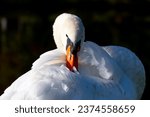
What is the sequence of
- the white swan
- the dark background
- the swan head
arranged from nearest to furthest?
the white swan, the swan head, the dark background

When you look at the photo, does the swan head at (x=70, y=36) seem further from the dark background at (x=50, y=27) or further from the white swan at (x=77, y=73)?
the dark background at (x=50, y=27)

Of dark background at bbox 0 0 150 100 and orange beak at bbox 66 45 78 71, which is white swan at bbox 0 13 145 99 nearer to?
orange beak at bbox 66 45 78 71

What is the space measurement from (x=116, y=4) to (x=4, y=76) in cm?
820

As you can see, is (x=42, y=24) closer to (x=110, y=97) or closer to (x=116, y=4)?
(x=116, y=4)

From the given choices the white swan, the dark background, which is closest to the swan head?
the white swan

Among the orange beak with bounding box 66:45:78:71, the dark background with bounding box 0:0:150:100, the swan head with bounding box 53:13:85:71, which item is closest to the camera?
the orange beak with bounding box 66:45:78:71

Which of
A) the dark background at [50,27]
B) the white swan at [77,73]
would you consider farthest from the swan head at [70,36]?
the dark background at [50,27]

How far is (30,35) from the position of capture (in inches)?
836

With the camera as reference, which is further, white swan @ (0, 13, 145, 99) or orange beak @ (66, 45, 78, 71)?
orange beak @ (66, 45, 78, 71)

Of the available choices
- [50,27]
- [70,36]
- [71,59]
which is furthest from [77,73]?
[50,27]

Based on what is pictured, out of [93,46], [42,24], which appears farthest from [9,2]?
[93,46]

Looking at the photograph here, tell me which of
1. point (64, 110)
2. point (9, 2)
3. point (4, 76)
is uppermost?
point (64, 110)

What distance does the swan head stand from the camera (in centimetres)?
1044

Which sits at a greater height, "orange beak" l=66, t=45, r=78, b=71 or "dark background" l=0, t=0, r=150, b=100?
"orange beak" l=66, t=45, r=78, b=71
